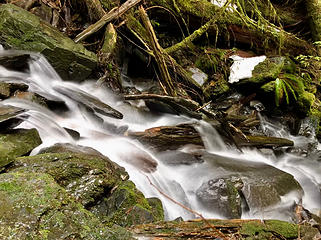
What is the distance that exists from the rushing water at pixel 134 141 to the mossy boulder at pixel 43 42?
17 centimetres

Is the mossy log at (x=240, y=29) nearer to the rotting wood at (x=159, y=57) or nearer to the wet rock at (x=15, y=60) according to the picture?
the rotting wood at (x=159, y=57)

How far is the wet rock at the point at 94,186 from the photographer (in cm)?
221

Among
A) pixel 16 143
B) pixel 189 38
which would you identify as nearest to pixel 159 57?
pixel 189 38

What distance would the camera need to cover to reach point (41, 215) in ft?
4.69

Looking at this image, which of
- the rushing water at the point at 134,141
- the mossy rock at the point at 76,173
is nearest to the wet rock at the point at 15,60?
the rushing water at the point at 134,141

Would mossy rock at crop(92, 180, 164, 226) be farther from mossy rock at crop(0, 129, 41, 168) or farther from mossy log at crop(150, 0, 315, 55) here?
mossy log at crop(150, 0, 315, 55)

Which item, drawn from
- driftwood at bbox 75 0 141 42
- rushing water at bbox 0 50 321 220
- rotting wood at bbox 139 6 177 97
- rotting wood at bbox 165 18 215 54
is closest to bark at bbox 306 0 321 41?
rotting wood at bbox 165 18 215 54

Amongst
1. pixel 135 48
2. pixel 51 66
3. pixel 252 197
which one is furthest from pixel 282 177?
pixel 51 66

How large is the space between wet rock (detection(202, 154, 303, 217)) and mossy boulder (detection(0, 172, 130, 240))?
2444mm

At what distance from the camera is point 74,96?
4547 millimetres

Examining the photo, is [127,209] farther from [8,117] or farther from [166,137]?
[166,137]

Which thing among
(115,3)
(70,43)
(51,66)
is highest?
(115,3)

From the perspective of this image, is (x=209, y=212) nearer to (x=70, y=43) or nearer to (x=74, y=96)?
(x=74, y=96)

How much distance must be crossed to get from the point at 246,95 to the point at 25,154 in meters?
5.02
